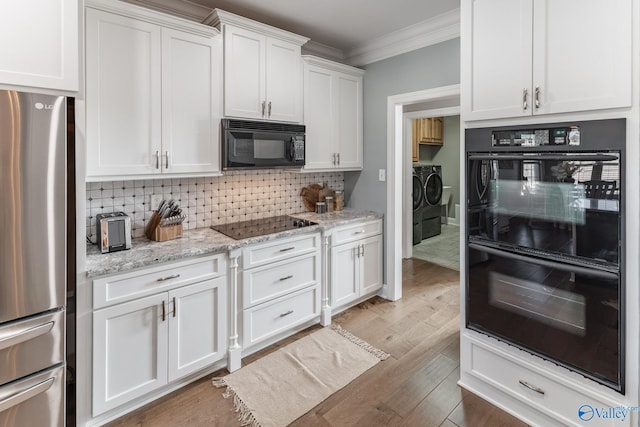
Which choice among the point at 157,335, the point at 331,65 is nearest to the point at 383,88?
the point at 331,65

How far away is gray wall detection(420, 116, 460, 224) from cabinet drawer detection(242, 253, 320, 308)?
5018mm

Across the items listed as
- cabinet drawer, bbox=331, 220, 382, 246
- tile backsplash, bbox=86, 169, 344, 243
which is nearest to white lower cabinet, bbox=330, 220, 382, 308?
cabinet drawer, bbox=331, 220, 382, 246

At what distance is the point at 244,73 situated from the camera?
2.59 m

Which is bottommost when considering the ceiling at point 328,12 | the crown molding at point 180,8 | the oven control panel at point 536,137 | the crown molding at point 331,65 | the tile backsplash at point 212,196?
the tile backsplash at point 212,196

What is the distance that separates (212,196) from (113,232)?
0.89 metres

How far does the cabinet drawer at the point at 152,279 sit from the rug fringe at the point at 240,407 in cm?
71

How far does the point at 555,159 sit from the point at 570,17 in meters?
0.67

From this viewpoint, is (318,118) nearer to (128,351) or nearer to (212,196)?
(212,196)

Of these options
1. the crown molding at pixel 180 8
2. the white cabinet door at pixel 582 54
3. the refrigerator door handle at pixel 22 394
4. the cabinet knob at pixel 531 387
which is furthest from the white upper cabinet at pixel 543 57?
the refrigerator door handle at pixel 22 394

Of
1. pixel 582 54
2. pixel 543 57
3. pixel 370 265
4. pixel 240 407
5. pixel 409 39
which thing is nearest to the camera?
pixel 582 54

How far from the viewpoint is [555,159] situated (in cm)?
167

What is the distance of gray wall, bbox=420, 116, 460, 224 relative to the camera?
273 inches

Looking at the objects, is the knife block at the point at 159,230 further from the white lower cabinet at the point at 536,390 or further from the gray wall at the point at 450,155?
the gray wall at the point at 450,155

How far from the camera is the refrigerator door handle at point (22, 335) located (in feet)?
4.62
